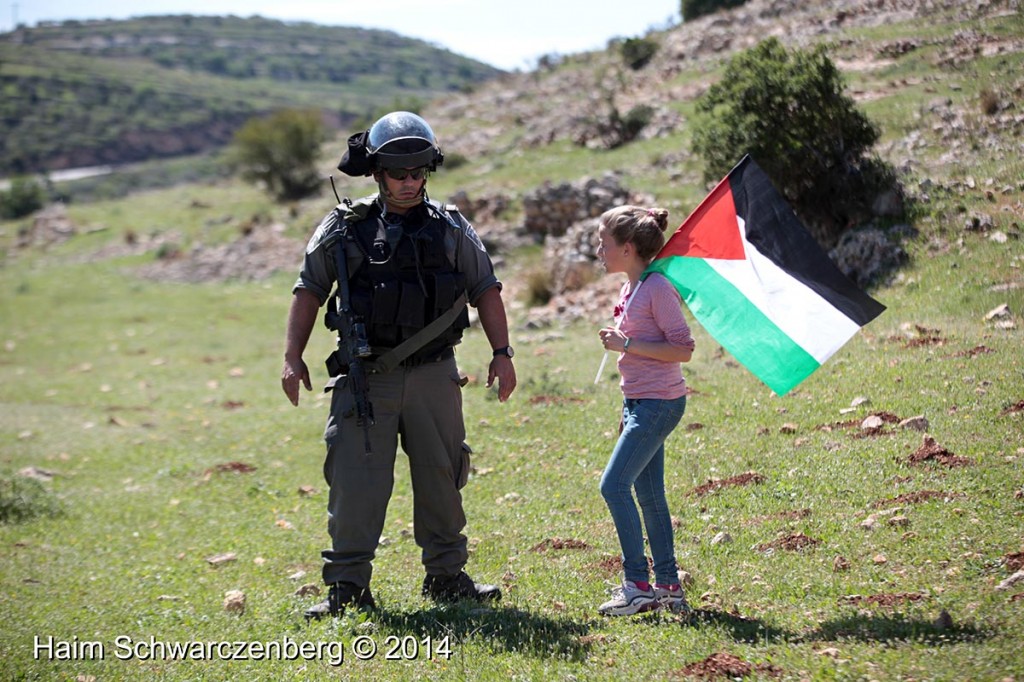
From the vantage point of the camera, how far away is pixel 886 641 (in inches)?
159

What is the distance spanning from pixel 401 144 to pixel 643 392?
1.82m

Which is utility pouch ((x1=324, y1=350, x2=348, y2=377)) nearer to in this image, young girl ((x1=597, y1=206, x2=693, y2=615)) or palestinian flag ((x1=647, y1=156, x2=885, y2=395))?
young girl ((x1=597, y1=206, x2=693, y2=615))

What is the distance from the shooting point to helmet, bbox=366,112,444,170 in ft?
17.3

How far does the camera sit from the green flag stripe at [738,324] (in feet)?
16.2

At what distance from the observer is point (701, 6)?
42500 millimetres

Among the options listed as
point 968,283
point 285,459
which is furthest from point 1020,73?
point 285,459

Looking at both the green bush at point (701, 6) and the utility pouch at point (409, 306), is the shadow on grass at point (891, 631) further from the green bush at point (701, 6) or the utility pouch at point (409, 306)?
the green bush at point (701, 6)

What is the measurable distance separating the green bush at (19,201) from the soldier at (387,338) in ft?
158

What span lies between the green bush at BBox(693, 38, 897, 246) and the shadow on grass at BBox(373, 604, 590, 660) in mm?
9303

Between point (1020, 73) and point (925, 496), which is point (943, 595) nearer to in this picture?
point (925, 496)

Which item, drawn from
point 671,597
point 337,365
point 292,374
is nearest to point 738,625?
point 671,597

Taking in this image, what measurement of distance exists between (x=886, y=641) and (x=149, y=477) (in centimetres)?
842

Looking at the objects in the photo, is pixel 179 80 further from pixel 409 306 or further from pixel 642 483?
pixel 642 483

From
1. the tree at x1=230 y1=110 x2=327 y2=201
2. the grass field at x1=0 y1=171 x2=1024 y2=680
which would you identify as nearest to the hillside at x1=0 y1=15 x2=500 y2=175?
the tree at x1=230 y1=110 x2=327 y2=201
